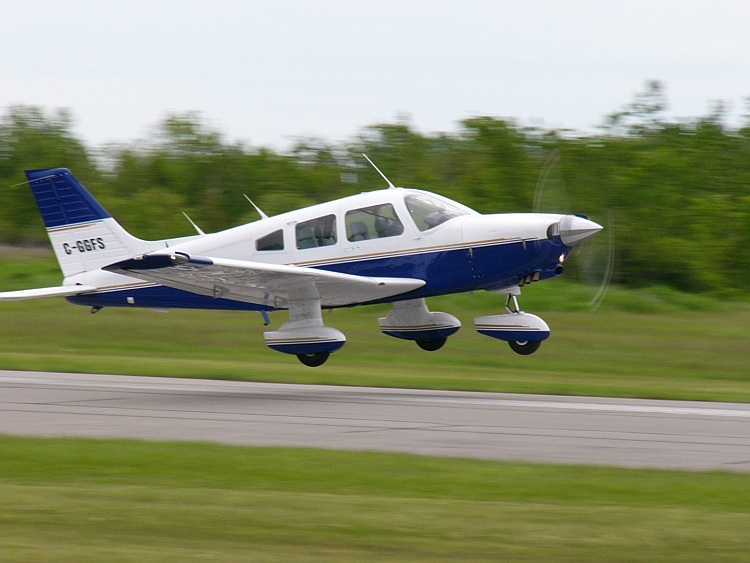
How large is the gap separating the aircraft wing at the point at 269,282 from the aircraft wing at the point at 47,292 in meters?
2.17

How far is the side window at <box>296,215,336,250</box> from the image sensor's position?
15.2m

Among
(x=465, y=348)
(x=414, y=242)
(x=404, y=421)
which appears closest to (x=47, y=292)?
(x=414, y=242)

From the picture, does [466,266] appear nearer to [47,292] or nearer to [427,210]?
[427,210]

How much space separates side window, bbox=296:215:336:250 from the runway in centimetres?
211

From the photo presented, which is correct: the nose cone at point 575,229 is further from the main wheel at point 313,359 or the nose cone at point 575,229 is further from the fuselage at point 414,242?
the main wheel at point 313,359

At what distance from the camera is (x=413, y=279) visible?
14852mm

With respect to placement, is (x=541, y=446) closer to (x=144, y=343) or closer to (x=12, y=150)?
(x=144, y=343)

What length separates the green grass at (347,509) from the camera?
6.16 m

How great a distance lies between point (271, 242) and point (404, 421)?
462 centimetres

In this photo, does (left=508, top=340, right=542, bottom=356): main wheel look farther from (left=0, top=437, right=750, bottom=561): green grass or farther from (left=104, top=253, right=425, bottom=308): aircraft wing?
(left=0, top=437, right=750, bottom=561): green grass

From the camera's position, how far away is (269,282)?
14703 mm

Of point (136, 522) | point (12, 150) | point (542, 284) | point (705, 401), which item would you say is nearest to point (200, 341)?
point (542, 284)

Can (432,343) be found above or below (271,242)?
below

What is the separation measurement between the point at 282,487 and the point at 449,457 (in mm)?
1842
